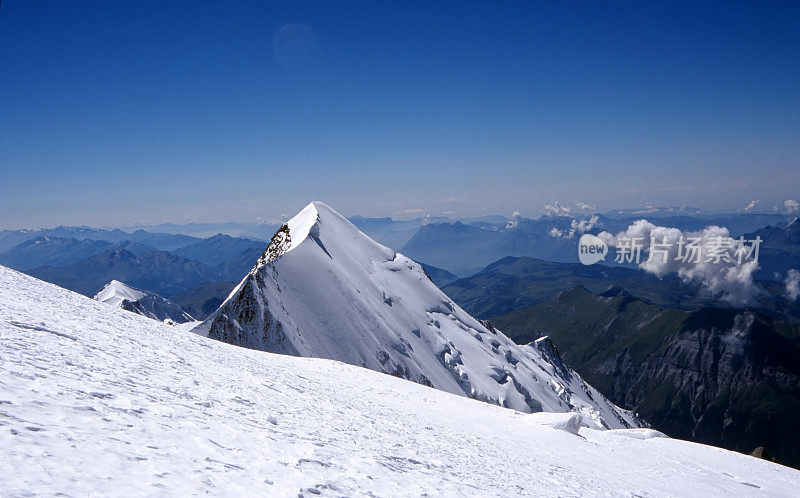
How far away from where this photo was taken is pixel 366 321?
77125 millimetres

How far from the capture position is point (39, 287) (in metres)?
22.8

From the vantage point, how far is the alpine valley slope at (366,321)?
64.8 metres

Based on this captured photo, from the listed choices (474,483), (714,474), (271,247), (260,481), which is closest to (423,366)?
(271,247)

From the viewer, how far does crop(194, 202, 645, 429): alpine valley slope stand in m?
64.8

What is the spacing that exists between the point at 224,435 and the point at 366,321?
67601mm

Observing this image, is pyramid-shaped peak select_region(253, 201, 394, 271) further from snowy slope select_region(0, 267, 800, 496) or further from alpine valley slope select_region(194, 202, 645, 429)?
snowy slope select_region(0, 267, 800, 496)

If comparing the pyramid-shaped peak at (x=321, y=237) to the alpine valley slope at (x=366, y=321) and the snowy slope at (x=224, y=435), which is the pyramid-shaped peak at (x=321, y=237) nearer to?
the alpine valley slope at (x=366, y=321)

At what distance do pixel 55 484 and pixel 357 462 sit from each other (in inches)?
283

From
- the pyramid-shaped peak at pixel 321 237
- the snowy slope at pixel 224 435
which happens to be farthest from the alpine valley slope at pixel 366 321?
the snowy slope at pixel 224 435

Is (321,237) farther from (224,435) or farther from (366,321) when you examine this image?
(224,435)

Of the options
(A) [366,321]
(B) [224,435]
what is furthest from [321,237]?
(B) [224,435]

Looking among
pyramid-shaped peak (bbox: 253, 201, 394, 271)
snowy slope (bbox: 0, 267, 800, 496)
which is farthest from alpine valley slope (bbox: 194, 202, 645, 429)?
snowy slope (bbox: 0, 267, 800, 496)

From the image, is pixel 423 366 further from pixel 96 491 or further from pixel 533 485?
pixel 96 491

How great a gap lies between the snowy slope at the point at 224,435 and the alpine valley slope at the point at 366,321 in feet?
104
